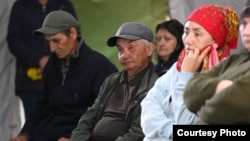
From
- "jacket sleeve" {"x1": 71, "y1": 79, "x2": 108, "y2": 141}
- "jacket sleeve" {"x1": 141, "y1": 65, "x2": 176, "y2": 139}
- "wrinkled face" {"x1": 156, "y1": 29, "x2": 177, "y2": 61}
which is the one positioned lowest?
"jacket sleeve" {"x1": 71, "y1": 79, "x2": 108, "y2": 141}

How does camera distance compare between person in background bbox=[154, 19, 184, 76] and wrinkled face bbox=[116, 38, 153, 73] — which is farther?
person in background bbox=[154, 19, 184, 76]

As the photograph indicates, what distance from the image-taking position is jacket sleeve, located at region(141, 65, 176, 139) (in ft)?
11.6

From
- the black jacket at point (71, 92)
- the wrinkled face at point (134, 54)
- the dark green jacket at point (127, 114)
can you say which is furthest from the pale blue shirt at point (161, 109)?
the black jacket at point (71, 92)

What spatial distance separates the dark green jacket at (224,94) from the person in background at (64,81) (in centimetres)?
166

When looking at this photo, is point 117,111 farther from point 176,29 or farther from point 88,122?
point 176,29

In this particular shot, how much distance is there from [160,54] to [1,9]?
1.59m

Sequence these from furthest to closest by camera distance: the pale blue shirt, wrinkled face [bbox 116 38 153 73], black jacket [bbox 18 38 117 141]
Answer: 1. black jacket [bbox 18 38 117 141]
2. wrinkled face [bbox 116 38 153 73]
3. the pale blue shirt

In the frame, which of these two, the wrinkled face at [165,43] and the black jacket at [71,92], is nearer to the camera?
the black jacket at [71,92]

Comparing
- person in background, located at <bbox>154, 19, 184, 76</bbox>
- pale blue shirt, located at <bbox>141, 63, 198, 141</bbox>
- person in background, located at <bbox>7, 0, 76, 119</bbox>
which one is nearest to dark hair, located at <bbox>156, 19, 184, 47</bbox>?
person in background, located at <bbox>154, 19, 184, 76</bbox>

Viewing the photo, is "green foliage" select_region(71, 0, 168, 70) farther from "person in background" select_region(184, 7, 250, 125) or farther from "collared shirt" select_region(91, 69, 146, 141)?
"person in background" select_region(184, 7, 250, 125)

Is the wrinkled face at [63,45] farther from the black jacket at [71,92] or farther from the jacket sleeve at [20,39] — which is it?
the jacket sleeve at [20,39]

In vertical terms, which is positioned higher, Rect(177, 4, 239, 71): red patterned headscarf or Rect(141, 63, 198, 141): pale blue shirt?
Rect(177, 4, 239, 71): red patterned headscarf

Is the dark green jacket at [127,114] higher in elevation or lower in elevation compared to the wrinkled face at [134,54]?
lower

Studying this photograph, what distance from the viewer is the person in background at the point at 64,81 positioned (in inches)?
181
